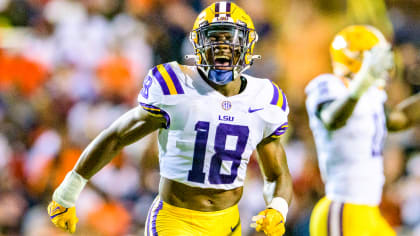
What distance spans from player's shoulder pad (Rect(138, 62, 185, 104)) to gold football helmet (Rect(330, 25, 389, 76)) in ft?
4.67

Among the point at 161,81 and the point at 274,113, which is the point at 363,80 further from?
the point at 161,81

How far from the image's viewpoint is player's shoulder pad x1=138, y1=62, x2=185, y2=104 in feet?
7.97

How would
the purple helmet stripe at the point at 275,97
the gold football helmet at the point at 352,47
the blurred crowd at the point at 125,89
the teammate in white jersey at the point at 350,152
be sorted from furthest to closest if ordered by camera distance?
1. the blurred crowd at the point at 125,89
2. the gold football helmet at the point at 352,47
3. the teammate in white jersey at the point at 350,152
4. the purple helmet stripe at the point at 275,97

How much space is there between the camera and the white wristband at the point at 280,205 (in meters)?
2.52

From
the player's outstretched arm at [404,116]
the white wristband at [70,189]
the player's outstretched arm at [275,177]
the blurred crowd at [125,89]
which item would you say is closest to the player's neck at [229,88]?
the player's outstretched arm at [275,177]

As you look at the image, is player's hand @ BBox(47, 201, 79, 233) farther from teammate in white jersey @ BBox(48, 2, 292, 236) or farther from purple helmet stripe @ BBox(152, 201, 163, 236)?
purple helmet stripe @ BBox(152, 201, 163, 236)

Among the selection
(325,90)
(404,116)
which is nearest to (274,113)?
(325,90)

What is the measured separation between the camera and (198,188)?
2.50 meters

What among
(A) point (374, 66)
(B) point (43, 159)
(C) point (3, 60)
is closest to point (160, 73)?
(A) point (374, 66)

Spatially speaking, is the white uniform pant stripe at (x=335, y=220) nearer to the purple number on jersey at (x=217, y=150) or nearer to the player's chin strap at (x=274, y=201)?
the player's chin strap at (x=274, y=201)

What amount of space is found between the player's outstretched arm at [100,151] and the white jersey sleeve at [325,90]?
1195 mm

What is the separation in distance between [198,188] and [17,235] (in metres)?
3.26

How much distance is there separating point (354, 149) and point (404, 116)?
525 millimetres

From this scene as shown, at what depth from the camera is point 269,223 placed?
241 centimetres
